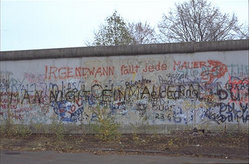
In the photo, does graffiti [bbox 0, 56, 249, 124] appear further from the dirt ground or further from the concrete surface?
the concrete surface

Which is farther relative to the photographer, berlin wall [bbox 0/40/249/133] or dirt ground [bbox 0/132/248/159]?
berlin wall [bbox 0/40/249/133]

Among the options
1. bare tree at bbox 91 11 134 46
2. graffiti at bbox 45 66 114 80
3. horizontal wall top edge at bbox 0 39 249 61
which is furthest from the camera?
bare tree at bbox 91 11 134 46

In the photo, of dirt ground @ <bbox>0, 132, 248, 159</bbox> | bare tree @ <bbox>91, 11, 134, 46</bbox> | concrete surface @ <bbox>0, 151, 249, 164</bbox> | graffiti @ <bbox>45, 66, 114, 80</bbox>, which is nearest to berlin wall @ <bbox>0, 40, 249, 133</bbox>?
graffiti @ <bbox>45, 66, 114, 80</bbox>

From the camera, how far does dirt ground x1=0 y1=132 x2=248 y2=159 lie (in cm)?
838

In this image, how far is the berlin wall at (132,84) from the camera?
10102 mm

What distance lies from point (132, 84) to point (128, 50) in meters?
1.17

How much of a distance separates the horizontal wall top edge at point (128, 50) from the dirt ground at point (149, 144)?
2.78 metres

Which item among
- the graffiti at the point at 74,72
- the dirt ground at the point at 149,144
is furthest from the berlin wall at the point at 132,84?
the dirt ground at the point at 149,144

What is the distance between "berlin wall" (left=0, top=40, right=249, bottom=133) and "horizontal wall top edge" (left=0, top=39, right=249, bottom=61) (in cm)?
3

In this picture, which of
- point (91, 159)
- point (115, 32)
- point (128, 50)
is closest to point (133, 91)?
point (128, 50)

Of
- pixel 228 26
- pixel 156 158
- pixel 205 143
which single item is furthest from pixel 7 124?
pixel 228 26

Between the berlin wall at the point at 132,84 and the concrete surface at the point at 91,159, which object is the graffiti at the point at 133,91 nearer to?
the berlin wall at the point at 132,84

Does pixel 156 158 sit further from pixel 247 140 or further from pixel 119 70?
pixel 119 70

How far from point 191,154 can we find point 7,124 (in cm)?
714
